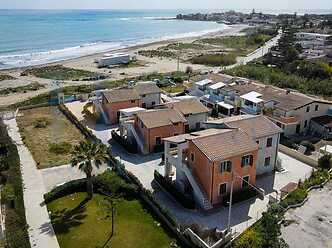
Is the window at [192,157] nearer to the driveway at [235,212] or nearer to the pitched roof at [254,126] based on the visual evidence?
the driveway at [235,212]

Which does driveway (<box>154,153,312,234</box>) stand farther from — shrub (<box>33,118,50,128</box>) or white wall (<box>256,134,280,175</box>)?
shrub (<box>33,118,50,128</box>)

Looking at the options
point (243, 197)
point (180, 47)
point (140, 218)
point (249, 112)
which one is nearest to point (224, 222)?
point (243, 197)

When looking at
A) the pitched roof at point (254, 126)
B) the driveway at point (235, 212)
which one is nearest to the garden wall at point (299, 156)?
the driveway at point (235, 212)

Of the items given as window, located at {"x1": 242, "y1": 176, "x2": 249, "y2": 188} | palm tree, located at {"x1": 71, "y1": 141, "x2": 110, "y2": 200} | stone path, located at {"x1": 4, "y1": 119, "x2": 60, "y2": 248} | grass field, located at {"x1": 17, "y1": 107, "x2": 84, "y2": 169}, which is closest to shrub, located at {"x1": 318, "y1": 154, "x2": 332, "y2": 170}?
window, located at {"x1": 242, "y1": 176, "x2": 249, "y2": 188}

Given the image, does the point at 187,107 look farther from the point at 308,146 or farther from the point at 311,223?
the point at 311,223

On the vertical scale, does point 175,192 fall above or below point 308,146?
above

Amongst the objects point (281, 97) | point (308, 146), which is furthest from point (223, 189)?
point (281, 97)

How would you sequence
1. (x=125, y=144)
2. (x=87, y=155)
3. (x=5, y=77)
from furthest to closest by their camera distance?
1. (x=5, y=77)
2. (x=125, y=144)
3. (x=87, y=155)
